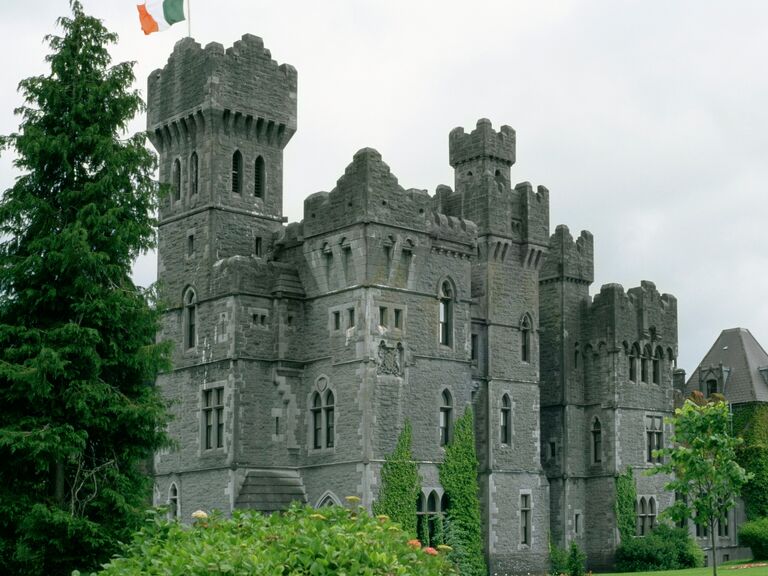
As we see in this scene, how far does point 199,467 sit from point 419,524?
7806 mm

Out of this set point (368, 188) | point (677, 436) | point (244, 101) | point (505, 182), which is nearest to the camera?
point (677, 436)

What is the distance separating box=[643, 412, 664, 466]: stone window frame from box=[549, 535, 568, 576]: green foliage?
6.76m

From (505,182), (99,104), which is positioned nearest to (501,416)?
(505,182)

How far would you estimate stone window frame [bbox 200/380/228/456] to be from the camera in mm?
41875

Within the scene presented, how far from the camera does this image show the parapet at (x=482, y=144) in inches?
1986

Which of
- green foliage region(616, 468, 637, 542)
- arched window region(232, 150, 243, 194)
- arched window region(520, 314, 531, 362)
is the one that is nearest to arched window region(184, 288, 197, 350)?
arched window region(232, 150, 243, 194)

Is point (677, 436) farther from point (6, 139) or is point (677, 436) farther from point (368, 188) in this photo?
point (6, 139)

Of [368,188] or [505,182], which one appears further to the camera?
[505,182]

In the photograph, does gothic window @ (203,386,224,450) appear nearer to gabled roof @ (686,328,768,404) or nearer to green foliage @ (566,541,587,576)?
green foliage @ (566,541,587,576)

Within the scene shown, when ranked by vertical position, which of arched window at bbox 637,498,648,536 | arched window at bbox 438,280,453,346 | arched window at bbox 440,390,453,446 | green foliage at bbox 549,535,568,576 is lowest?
green foliage at bbox 549,535,568,576

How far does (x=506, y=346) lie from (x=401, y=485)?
373 inches

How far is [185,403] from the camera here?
1715 inches

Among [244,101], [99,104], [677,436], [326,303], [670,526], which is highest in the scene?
[244,101]

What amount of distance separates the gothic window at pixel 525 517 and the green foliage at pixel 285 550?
30.2 metres
